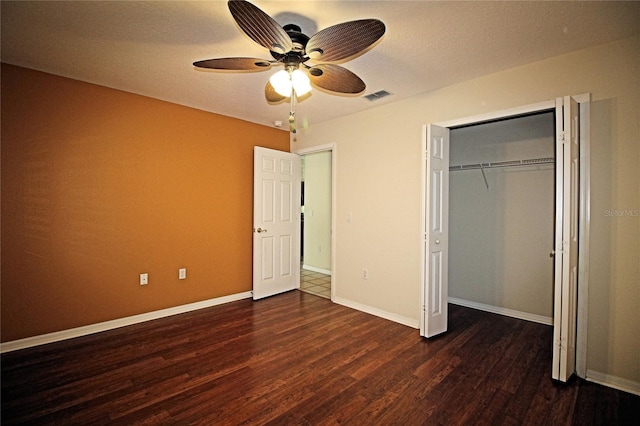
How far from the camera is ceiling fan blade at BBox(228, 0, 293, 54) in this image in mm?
1354

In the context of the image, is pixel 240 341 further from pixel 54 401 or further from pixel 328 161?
pixel 328 161

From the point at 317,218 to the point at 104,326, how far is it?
3.77 metres

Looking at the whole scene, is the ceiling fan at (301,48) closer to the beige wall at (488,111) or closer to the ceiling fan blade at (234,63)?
the ceiling fan blade at (234,63)

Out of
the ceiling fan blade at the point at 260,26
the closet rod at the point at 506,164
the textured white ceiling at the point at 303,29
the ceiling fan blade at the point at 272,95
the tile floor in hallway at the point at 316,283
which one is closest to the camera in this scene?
the ceiling fan blade at the point at 260,26

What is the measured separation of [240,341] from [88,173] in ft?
7.48

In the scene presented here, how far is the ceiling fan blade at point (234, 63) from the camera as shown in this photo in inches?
74.4

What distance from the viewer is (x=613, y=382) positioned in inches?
87.7

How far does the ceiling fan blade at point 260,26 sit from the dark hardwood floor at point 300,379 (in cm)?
220

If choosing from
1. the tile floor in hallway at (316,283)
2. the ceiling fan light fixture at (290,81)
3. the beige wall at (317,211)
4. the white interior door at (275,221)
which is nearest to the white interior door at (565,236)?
the ceiling fan light fixture at (290,81)

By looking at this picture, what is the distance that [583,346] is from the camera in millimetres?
2328

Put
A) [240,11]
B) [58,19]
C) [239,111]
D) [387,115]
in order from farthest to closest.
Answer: [239,111] → [387,115] → [58,19] → [240,11]

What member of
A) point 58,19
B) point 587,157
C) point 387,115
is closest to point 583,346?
point 587,157

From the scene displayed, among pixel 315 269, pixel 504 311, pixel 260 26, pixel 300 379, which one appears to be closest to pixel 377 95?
pixel 260 26

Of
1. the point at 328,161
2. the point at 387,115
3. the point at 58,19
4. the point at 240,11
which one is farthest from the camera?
the point at 328,161
